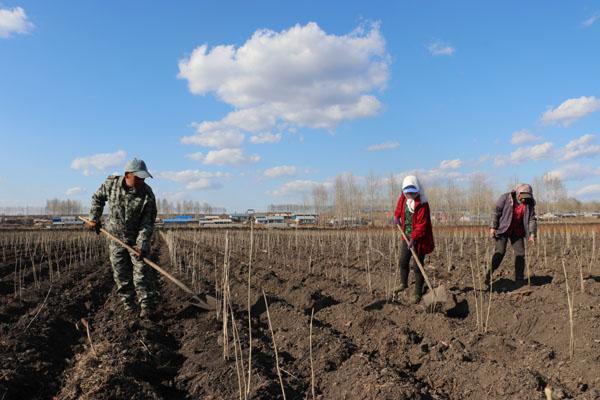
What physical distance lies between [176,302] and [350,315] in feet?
7.75

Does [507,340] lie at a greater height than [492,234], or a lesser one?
lesser

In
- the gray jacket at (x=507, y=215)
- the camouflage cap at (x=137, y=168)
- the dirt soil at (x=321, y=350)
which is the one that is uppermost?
the camouflage cap at (x=137, y=168)

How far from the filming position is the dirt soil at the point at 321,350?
2729 mm

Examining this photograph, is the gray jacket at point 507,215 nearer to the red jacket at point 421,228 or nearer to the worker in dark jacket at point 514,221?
Result: the worker in dark jacket at point 514,221

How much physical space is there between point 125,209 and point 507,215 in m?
4.69

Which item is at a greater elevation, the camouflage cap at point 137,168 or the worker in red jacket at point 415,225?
Result: the camouflage cap at point 137,168

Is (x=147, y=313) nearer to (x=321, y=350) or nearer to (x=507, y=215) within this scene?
(x=321, y=350)

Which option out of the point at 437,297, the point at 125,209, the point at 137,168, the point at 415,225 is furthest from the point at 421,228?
the point at 125,209

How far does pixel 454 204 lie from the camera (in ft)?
136

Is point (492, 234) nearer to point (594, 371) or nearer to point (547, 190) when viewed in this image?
point (594, 371)

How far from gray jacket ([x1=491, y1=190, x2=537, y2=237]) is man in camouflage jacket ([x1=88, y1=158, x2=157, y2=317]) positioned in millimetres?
4320

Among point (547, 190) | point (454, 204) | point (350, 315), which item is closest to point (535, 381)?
point (350, 315)

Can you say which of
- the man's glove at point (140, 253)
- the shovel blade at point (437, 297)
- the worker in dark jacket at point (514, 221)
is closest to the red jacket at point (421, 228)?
the shovel blade at point (437, 297)

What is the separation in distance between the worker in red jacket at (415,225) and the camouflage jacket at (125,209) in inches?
118
